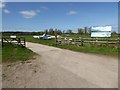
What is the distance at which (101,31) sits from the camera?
3975 centimetres

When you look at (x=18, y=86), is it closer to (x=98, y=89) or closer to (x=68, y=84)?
(x=68, y=84)

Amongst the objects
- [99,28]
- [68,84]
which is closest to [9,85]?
[68,84]

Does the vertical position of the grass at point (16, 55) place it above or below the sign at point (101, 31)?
below

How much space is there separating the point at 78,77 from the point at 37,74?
2.25 meters

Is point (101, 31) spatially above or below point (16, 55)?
above

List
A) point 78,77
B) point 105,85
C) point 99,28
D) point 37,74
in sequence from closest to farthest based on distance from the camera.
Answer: point 105,85, point 78,77, point 37,74, point 99,28

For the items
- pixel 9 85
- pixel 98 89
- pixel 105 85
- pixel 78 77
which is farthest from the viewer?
pixel 78 77

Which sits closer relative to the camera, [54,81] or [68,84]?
[68,84]

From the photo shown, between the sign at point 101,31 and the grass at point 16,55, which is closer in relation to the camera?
the grass at point 16,55

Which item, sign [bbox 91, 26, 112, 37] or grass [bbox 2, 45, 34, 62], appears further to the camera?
sign [bbox 91, 26, 112, 37]

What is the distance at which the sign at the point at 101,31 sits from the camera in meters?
39.0

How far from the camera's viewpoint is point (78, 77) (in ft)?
32.4

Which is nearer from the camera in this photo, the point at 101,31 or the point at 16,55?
the point at 16,55

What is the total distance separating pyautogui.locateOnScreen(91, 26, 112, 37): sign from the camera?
1537 inches
